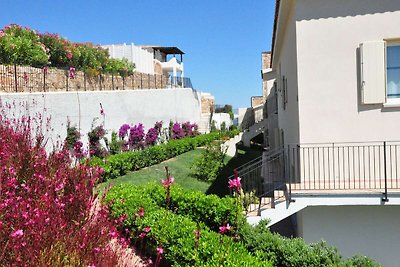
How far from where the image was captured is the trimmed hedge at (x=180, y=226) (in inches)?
196

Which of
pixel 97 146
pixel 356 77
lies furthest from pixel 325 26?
pixel 97 146

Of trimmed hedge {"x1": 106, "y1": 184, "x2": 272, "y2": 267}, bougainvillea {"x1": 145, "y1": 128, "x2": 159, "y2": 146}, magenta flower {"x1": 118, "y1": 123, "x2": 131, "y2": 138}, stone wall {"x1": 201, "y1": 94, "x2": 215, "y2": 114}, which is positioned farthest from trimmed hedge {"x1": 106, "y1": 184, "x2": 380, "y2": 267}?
stone wall {"x1": 201, "y1": 94, "x2": 215, "y2": 114}

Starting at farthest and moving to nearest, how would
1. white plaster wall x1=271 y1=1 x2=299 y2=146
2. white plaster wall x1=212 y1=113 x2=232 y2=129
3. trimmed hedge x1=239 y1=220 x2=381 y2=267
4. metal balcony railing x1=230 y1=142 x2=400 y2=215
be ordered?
white plaster wall x1=212 y1=113 x2=232 y2=129, white plaster wall x1=271 y1=1 x2=299 y2=146, metal balcony railing x1=230 y1=142 x2=400 y2=215, trimmed hedge x1=239 y1=220 x2=381 y2=267

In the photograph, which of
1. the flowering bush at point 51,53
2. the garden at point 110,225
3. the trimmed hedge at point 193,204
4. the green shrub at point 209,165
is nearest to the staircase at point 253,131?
the flowering bush at point 51,53

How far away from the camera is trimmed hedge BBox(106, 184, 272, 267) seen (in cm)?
497

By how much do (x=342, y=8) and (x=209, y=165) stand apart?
29.2ft

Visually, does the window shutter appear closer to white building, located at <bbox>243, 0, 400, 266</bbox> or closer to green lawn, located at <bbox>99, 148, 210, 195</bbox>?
white building, located at <bbox>243, 0, 400, 266</bbox>

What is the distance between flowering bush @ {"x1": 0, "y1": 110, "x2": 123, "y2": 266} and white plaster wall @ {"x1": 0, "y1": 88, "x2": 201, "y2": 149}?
764 centimetres

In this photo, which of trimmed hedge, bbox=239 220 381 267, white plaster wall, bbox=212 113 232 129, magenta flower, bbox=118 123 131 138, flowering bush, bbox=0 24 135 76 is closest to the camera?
trimmed hedge, bbox=239 220 381 267

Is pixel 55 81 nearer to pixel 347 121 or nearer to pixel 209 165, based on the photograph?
pixel 209 165

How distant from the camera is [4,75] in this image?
42.9 ft

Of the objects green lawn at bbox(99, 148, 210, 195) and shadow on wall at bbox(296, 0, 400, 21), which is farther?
green lawn at bbox(99, 148, 210, 195)

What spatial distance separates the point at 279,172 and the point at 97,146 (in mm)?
7477

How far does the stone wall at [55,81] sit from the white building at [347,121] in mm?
10455
